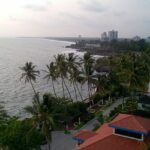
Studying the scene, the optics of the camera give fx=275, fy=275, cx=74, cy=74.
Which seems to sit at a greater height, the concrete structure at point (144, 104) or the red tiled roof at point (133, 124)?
the red tiled roof at point (133, 124)

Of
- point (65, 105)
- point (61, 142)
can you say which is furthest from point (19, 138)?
point (65, 105)

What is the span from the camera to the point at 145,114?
4466 cm

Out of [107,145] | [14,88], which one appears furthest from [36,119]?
[14,88]

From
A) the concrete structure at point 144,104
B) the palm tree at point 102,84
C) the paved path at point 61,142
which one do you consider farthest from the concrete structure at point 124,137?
the palm tree at point 102,84

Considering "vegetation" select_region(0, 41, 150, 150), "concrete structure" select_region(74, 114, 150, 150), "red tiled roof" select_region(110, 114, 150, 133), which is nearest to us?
"concrete structure" select_region(74, 114, 150, 150)

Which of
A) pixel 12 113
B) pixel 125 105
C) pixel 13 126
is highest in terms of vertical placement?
pixel 13 126

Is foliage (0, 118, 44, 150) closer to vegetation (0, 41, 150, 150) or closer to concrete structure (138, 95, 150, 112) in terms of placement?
vegetation (0, 41, 150, 150)

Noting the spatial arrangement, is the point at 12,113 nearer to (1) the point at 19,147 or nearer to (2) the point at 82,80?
(2) the point at 82,80

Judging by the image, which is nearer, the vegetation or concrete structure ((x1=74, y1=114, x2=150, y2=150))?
concrete structure ((x1=74, y1=114, x2=150, y2=150))

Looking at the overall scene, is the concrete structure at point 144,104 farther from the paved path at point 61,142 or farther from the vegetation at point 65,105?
the paved path at point 61,142

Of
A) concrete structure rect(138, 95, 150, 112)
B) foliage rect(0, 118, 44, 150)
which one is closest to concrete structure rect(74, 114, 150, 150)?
foliage rect(0, 118, 44, 150)

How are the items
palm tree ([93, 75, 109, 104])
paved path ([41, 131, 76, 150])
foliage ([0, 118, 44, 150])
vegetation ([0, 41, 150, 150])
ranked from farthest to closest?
palm tree ([93, 75, 109, 104]) → paved path ([41, 131, 76, 150]) → vegetation ([0, 41, 150, 150]) → foliage ([0, 118, 44, 150])

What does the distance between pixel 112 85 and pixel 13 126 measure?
121 ft

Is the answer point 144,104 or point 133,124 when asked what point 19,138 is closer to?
point 133,124
